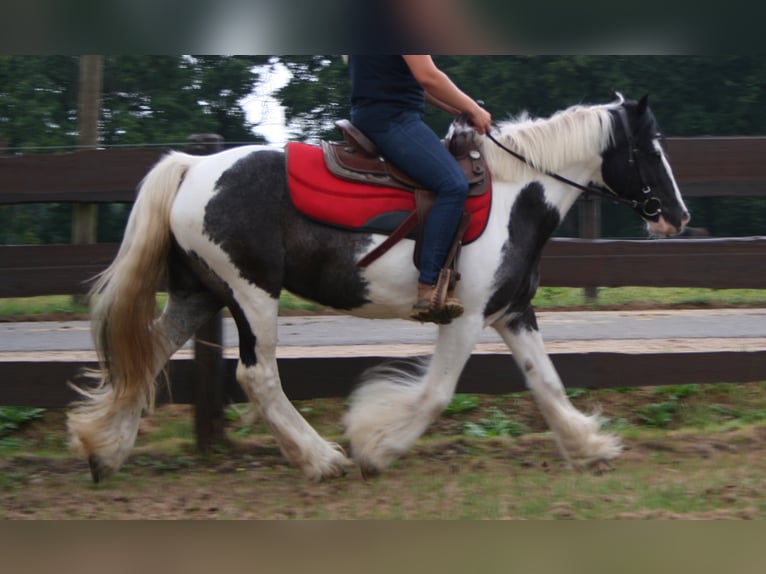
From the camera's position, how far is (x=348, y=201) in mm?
4789

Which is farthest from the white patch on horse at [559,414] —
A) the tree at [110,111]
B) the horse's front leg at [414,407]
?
the tree at [110,111]

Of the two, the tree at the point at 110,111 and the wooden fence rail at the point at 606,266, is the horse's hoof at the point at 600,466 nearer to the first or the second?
the wooden fence rail at the point at 606,266

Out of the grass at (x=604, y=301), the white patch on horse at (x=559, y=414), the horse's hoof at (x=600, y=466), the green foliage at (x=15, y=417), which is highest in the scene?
the white patch on horse at (x=559, y=414)

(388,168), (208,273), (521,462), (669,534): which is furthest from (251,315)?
(669,534)

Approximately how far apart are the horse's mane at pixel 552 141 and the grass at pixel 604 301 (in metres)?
4.36

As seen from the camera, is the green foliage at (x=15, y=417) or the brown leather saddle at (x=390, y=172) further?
the green foliage at (x=15, y=417)

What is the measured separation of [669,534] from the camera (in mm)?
A: 2600

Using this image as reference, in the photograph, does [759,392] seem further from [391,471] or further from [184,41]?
[184,41]

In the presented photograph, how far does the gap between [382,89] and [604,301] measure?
588 cm

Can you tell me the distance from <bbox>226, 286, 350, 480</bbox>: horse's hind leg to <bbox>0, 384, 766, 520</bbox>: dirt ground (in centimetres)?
13

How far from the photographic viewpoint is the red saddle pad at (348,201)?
4.79 metres

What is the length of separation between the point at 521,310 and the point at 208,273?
169cm

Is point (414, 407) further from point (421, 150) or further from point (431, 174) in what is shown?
point (421, 150)

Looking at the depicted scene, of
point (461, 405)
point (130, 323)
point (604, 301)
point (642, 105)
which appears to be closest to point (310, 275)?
point (130, 323)
